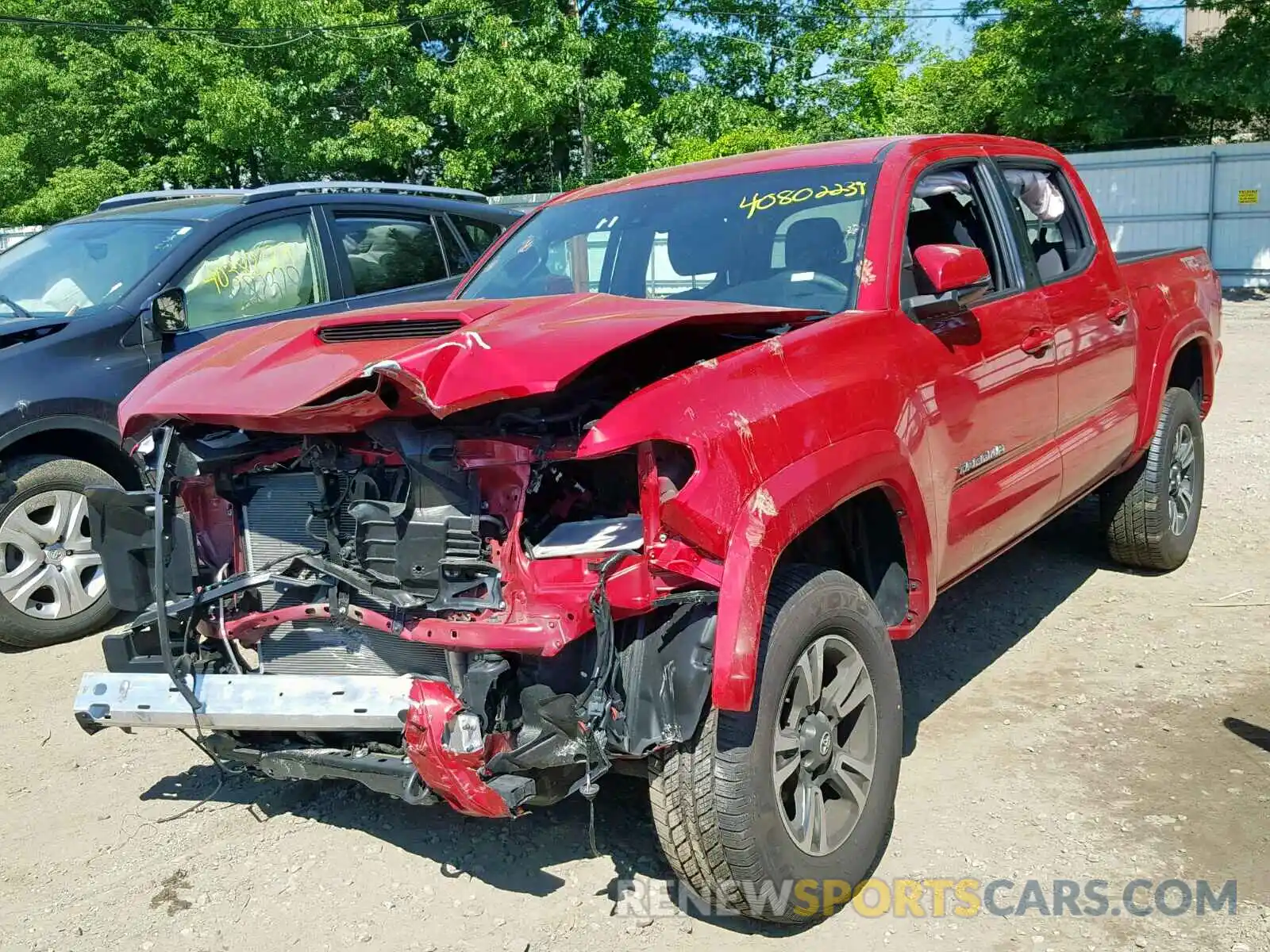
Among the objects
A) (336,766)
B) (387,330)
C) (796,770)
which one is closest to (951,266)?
(796,770)

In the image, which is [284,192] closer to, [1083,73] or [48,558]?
[48,558]

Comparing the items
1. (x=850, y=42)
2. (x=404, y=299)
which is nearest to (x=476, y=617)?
(x=404, y=299)

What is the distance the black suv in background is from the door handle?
12.2 feet

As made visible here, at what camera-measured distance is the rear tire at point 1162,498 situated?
5480mm

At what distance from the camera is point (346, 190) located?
686cm

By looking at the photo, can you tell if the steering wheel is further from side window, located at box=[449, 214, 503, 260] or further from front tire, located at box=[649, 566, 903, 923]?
side window, located at box=[449, 214, 503, 260]

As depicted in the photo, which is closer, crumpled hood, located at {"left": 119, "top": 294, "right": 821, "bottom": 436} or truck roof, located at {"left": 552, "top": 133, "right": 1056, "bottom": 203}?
crumpled hood, located at {"left": 119, "top": 294, "right": 821, "bottom": 436}

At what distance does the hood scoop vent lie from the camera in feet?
10.1

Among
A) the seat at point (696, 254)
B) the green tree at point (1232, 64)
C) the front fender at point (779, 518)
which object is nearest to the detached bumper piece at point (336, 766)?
the front fender at point (779, 518)

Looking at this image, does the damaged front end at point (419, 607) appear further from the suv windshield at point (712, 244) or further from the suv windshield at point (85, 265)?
the suv windshield at point (85, 265)

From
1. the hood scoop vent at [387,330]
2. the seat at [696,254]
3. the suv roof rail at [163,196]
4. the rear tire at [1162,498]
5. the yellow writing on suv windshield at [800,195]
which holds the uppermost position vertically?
the suv roof rail at [163,196]

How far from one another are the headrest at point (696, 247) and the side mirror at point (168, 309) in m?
2.41

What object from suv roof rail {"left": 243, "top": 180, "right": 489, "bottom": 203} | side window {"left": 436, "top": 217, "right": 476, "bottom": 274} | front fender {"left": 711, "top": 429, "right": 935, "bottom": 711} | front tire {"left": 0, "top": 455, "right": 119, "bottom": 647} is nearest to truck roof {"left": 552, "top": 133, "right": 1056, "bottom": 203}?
front fender {"left": 711, "top": 429, "right": 935, "bottom": 711}

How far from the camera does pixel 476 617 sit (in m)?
2.73
